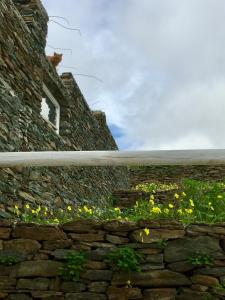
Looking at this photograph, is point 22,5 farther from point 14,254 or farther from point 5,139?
point 14,254

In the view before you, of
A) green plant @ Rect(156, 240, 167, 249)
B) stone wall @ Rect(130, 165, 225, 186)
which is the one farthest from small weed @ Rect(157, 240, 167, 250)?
stone wall @ Rect(130, 165, 225, 186)

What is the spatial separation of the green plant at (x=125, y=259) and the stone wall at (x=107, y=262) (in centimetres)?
6

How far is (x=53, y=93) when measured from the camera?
1021 cm

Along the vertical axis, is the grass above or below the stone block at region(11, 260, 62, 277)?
above

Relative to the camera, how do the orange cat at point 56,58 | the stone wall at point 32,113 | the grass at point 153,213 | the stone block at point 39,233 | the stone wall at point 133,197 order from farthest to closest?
the stone wall at point 133,197, the orange cat at point 56,58, the stone wall at point 32,113, the grass at point 153,213, the stone block at point 39,233

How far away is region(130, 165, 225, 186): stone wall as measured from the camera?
20672 mm

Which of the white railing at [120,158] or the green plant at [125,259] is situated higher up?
the white railing at [120,158]

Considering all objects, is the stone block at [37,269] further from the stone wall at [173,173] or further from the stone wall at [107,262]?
the stone wall at [173,173]

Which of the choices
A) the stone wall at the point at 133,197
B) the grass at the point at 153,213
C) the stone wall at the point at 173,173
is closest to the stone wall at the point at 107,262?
the grass at the point at 153,213

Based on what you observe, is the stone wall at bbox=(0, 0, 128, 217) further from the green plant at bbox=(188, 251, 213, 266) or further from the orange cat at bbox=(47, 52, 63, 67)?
the green plant at bbox=(188, 251, 213, 266)

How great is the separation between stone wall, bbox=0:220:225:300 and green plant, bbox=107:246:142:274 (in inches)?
2.4

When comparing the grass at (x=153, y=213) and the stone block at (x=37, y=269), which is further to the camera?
the grass at (x=153, y=213)

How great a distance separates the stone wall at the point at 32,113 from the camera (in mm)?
7020

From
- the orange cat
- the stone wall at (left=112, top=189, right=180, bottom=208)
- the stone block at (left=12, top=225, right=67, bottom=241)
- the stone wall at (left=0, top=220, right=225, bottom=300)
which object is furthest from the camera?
the stone wall at (left=112, top=189, right=180, bottom=208)
